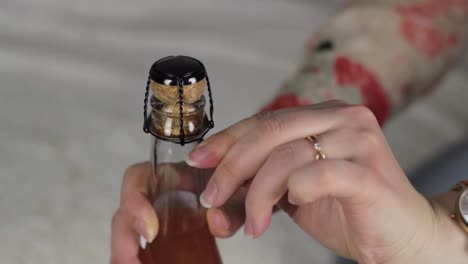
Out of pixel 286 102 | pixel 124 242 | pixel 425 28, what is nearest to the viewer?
pixel 124 242

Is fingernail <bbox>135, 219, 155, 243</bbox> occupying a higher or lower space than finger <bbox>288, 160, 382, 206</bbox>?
lower

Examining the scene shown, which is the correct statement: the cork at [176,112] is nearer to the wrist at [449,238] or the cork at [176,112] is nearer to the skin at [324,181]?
the skin at [324,181]

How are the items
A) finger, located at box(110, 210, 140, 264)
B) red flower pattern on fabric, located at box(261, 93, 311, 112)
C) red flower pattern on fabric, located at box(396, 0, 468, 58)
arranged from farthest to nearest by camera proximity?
red flower pattern on fabric, located at box(396, 0, 468, 58), red flower pattern on fabric, located at box(261, 93, 311, 112), finger, located at box(110, 210, 140, 264)

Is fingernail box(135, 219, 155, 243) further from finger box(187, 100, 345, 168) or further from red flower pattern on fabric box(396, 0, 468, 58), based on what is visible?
red flower pattern on fabric box(396, 0, 468, 58)

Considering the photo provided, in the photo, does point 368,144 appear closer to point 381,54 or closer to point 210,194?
point 210,194

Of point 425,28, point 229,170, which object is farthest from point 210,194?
point 425,28

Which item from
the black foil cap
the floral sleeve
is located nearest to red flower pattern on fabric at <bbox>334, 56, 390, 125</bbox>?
the floral sleeve
